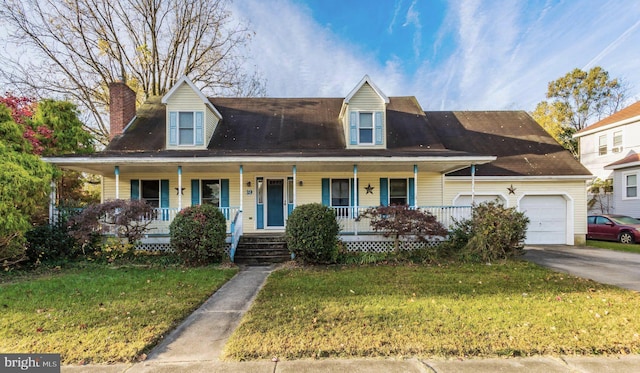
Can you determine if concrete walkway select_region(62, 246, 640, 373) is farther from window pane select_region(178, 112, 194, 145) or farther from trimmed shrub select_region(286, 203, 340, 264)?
window pane select_region(178, 112, 194, 145)

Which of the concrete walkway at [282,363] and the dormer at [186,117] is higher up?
the dormer at [186,117]

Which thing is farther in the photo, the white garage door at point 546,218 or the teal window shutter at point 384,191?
the white garage door at point 546,218

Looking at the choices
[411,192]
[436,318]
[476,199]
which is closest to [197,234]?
[436,318]

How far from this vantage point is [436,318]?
14.4ft

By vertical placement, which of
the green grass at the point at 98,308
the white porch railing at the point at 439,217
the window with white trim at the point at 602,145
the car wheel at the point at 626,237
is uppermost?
the window with white trim at the point at 602,145

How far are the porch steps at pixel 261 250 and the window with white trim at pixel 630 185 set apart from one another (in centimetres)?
1999

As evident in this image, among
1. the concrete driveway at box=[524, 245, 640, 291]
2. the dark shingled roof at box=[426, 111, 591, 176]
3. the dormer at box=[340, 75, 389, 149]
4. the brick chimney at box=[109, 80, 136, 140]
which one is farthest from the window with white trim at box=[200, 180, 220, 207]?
the concrete driveway at box=[524, 245, 640, 291]

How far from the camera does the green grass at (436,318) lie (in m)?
3.52

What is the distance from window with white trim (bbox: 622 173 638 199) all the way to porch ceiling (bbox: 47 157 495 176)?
1332 centimetres

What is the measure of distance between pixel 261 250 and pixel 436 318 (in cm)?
664

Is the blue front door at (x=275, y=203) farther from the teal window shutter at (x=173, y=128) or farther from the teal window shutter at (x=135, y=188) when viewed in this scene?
the teal window shutter at (x=135, y=188)

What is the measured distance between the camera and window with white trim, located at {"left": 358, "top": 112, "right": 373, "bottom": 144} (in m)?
12.0

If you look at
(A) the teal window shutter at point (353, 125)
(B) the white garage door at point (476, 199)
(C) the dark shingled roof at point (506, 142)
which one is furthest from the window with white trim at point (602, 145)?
(A) the teal window shutter at point (353, 125)

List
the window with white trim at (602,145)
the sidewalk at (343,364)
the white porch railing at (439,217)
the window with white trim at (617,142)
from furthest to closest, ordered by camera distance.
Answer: the window with white trim at (602,145) → the window with white trim at (617,142) → the white porch railing at (439,217) → the sidewalk at (343,364)
